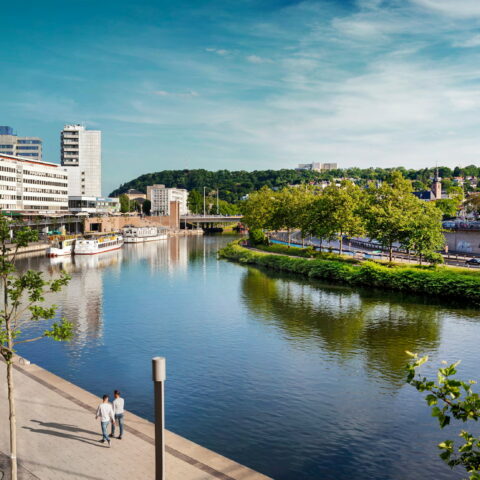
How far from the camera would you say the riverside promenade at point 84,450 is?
56.6ft

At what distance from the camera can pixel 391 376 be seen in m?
31.6

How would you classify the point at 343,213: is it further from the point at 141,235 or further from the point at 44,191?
the point at 44,191

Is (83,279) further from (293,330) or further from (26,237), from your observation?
(26,237)

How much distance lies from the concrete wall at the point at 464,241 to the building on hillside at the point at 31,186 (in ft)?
337

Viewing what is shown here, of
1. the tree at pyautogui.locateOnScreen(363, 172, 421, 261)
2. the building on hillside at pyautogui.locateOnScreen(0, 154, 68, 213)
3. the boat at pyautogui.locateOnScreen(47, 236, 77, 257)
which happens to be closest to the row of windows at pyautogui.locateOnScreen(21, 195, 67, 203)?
the building on hillside at pyautogui.locateOnScreen(0, 154, 68, 213)

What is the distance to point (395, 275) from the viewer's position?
212ft

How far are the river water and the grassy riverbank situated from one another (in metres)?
3.07

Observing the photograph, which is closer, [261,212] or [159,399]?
[159,399]

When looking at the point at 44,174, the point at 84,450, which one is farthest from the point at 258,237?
the point at 84,450

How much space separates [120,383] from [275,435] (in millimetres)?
10364

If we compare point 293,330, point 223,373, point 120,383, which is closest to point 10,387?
point 120,383

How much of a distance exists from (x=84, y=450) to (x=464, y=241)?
99.6 metres

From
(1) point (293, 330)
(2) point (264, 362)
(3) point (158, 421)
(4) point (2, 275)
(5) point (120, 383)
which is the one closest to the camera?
(3) point (158, 421)

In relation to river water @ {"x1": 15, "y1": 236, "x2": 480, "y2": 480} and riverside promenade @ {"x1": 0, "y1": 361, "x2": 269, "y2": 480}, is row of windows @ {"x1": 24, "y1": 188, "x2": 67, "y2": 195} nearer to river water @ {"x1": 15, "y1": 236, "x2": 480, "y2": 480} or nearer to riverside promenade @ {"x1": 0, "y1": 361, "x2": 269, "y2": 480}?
river water @ {"x1": 15, "y1": 236, "x2": 480, "y2": 480}
